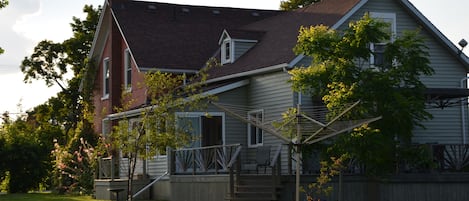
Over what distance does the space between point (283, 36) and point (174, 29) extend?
7.57 m

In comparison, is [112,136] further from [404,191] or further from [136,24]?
[136,24]

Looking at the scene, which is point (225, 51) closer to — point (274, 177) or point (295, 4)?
point (274, 177)

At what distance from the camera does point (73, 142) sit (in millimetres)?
41344

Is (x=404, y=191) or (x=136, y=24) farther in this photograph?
(x=136, y=24)

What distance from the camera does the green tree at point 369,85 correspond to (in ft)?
75.5

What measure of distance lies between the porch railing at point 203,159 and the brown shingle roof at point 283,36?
3580 mm

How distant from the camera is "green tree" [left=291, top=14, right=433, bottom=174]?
2302 cm

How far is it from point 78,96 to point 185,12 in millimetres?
10101

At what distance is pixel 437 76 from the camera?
32.1 m

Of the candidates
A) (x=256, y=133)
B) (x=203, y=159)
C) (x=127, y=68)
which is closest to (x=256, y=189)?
(x=203, y=159)

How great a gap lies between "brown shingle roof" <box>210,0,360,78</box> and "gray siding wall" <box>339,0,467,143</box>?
1.55 meters

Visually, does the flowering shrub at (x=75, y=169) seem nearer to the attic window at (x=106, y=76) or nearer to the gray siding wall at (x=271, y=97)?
the attic window at (x=106, y=76)

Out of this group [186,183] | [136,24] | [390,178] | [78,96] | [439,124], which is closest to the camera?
[390,178]

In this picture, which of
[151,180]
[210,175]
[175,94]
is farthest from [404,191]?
[151,180]
